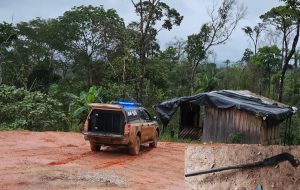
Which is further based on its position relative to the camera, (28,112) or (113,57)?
(113,57)

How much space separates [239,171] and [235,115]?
20755 mm

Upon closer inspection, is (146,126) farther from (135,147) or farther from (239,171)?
(239,171)

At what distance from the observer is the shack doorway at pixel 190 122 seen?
26.8m

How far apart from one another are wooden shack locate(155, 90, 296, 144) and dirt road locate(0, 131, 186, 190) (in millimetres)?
4971

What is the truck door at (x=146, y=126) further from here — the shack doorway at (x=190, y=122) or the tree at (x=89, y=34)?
the tree at (x=89, y=34)

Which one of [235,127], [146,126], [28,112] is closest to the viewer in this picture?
[146,126]

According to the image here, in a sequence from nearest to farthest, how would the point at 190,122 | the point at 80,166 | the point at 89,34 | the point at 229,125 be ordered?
the point at 80,166
the point at 229,125
the point at 190,122
the point at 89,34

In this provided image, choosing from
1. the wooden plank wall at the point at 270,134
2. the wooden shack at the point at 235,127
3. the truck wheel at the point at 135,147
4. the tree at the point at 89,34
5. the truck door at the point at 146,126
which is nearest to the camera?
the truck wheel at the point at 135,147

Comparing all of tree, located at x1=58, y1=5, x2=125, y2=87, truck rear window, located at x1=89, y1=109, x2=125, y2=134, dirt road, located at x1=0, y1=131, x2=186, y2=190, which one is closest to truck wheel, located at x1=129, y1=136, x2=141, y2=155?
dirt road, located at x1=0, y1=131, x2=186, y2=190

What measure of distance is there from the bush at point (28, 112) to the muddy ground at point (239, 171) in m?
21.9

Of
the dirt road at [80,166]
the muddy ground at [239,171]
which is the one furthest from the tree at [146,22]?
the muddy ground at [239,171]

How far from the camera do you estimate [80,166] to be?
12.8 m

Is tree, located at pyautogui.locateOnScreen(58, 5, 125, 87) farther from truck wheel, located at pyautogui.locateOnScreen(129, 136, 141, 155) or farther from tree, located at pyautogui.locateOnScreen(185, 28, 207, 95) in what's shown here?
truck wheel, located at pyautogui.locateOnScreen(129, 136, 141, 155)

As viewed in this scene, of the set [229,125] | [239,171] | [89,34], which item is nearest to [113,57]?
[89,34]
